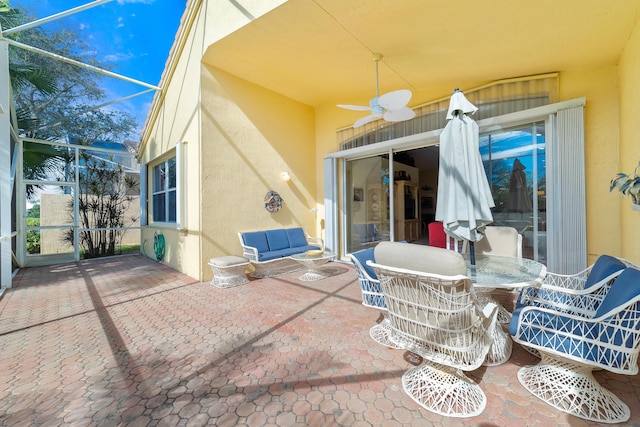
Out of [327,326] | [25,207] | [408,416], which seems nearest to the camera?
[408,416]

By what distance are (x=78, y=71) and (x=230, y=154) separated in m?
7.95

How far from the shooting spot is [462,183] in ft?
8.12

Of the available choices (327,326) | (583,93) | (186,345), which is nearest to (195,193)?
(186,345)

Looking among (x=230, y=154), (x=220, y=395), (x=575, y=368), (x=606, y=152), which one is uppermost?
(x=230, y=154)

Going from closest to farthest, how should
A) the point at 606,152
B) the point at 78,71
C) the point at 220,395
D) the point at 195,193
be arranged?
the point at 220,395 < the point at 606,152 < the point at 195,193 < the point at 78,71

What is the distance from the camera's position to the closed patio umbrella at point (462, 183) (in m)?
2.44

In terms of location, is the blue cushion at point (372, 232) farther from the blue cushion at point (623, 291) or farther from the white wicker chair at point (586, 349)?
the blue cushion at point (623, 291)

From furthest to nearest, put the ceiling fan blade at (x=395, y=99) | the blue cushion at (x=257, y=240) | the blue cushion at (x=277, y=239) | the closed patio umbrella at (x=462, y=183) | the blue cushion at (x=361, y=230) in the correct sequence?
the blue cushion at (x=361, y=230)
the blue cushion at (x=277, y=239)
the blue cushion at (x=257, y=240)
the ceiling fan blade at (x=395, y=99)
the closed patio umbrella at (x=462, y=183)

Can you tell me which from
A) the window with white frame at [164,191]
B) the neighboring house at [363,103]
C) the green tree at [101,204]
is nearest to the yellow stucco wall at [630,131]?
the neighboring house at [363,103]

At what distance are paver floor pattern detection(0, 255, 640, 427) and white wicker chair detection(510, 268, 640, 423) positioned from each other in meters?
0.12

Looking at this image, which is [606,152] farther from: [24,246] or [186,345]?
[24,246]

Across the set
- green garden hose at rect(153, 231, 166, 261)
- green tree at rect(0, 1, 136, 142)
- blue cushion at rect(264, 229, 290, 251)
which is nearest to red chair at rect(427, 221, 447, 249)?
blue cushion at rect(264, 229, 290, 251)

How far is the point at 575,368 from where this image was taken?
69.9 inches

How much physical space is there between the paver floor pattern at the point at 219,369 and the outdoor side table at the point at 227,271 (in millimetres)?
619
